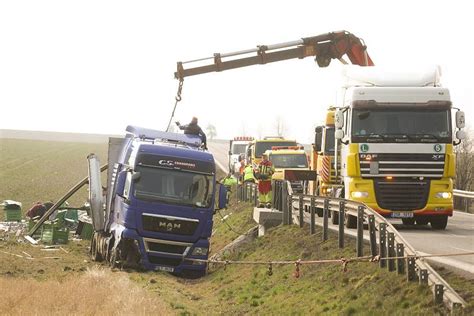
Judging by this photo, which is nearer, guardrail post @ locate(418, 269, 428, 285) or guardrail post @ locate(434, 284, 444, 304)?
guardrail post @ locate(434, 284, 444, 304)

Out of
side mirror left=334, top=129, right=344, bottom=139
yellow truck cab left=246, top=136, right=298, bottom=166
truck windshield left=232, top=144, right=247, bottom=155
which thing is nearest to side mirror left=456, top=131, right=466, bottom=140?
side mirror left=334, top=129, right=344, bottom=139

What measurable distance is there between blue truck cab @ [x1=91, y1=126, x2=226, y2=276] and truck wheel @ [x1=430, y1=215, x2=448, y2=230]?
5545 mm

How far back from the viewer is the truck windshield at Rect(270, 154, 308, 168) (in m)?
39.4

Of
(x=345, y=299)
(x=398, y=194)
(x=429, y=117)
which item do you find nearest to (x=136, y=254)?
(x=398, y=194)

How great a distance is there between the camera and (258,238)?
80.4 feet

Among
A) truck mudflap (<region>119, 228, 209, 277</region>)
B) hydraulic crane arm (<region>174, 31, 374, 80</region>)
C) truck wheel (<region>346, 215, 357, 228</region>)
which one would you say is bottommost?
truck mudflap (<region>119, 228, 209, 277</region>)

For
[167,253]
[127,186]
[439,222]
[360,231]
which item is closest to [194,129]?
[127,186]

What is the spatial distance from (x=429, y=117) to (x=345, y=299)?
28.7 feet

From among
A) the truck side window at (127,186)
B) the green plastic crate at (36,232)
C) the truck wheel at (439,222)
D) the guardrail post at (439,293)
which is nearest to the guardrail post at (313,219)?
the truck wheel at (439,222)

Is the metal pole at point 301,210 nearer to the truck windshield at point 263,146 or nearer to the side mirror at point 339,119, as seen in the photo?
the side mirror at point 339,119

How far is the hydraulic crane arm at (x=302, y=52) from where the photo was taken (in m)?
26.5

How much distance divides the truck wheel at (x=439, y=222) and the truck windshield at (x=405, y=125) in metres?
2.49

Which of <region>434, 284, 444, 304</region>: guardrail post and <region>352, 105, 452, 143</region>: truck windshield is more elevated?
<region>352, 105, 452, 143</region>: truck windshield

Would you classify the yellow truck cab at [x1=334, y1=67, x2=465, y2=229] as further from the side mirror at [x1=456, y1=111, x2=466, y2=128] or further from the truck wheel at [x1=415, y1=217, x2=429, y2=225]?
the truck wheel at [x1=415, y1=217, x2=429, y2=225]
